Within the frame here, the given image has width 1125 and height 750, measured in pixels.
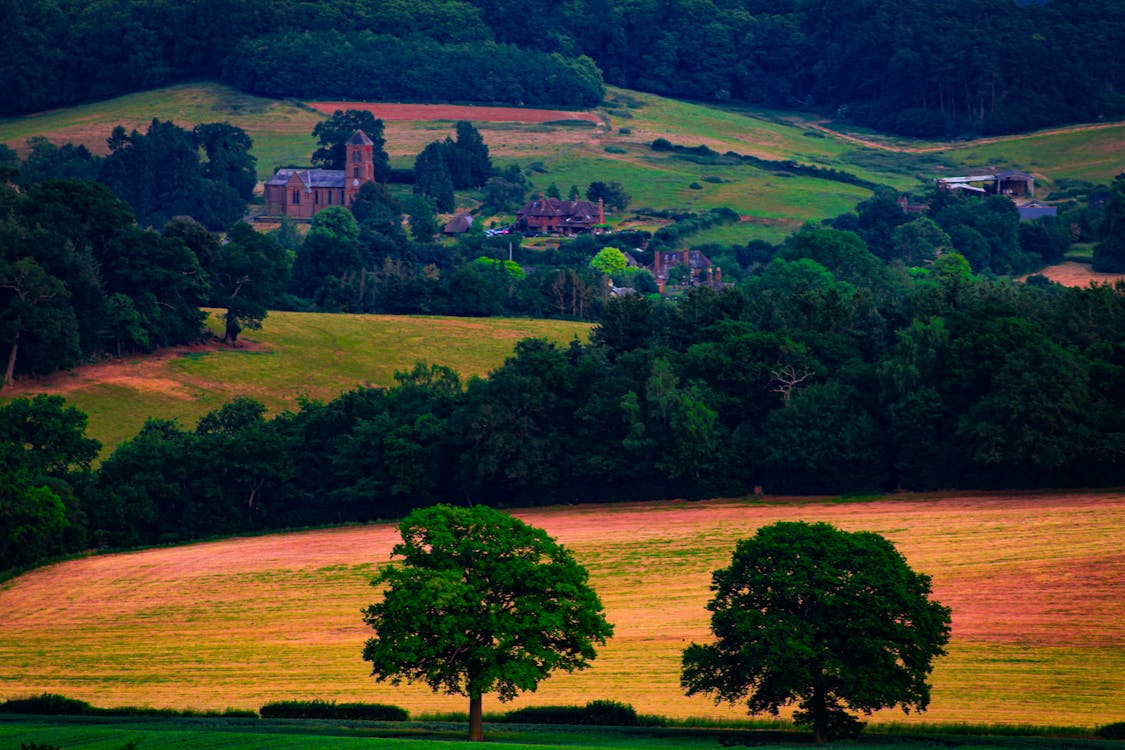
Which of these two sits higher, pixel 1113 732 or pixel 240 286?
pixel 240 286

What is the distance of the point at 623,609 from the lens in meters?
68.9

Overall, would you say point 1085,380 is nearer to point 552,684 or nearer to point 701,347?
point 701,347

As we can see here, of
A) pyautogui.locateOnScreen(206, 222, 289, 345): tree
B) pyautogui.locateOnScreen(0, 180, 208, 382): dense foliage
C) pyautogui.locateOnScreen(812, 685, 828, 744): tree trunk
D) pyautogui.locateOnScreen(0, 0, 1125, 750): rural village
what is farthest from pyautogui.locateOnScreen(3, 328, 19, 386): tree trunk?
pyautogui.locateOnScreen(812, 685, 828, 744): tree trunk

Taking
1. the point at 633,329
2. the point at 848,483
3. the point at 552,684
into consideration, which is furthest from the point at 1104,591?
the point at 633,329

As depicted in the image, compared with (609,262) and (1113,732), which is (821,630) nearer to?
(1113,732)

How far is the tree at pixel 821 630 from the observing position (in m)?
46.2

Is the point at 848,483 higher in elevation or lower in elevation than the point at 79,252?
lower

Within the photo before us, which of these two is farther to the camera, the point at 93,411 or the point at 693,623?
the point at 93,411

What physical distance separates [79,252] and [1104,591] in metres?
82.4

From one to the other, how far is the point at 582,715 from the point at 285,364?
80.0 meters

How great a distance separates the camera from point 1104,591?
6381 cm

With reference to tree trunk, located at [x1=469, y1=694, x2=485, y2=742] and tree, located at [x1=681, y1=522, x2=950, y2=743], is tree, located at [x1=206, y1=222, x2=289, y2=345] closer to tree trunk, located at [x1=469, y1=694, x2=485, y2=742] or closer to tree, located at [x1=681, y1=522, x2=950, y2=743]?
tree trunk, located at [x1=469, y1=694, x2=485, y2=742]

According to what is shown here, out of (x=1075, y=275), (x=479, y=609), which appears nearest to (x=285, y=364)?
(x=479, y=609)

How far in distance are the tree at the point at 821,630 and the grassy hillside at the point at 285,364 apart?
219 feet
